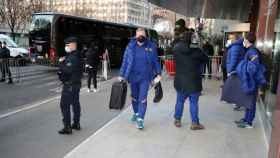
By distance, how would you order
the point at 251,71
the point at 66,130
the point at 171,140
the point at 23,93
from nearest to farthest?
1. the point at 171,140
2. the point at 251,71
3. the point at 66,130
4. the point at 23,93

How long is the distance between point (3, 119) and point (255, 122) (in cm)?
527

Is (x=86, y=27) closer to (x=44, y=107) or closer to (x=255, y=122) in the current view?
(x=44, y=107)

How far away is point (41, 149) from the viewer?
18.6ft

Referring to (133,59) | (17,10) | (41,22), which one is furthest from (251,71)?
(17,10)

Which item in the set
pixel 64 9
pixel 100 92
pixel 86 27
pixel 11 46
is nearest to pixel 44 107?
pixel 100 92

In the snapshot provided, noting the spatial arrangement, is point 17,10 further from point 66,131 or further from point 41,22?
point 66,131

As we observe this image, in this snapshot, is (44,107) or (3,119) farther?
(44,107)

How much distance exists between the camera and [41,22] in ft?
67.9

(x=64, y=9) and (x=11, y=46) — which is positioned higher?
(x=64, y=9)

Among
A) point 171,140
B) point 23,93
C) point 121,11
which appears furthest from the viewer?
point 121,11

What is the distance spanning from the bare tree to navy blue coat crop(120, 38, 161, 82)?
3536cm

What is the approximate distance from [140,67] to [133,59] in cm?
19

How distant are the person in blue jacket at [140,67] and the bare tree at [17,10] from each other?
35.4 metres

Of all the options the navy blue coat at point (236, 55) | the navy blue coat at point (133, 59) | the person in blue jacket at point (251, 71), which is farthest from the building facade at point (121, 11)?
the person in blue jacket at point (251, 71)
